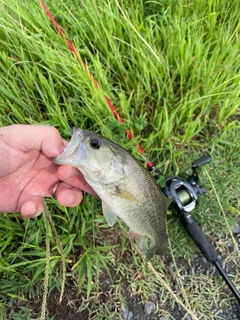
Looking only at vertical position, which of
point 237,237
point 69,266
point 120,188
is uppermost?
point 120,188

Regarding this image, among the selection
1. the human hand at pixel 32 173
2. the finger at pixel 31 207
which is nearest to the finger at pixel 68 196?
the human hand at pixel 32 173

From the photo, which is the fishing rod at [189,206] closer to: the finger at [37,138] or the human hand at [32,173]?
the human hand at [32,173]

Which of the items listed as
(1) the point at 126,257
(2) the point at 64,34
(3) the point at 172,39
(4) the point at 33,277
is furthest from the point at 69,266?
(3) the point at 172,39

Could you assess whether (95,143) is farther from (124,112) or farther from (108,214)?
(124,112)

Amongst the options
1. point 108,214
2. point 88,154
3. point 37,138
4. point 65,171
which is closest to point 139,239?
point 108,214

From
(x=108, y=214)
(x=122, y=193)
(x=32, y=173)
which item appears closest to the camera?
(x=122, y=193)

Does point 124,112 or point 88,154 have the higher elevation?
point 88,154

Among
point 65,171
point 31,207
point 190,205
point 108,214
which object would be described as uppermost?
point 65,171

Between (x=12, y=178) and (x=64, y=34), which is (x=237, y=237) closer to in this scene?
(x=12, y=178)
